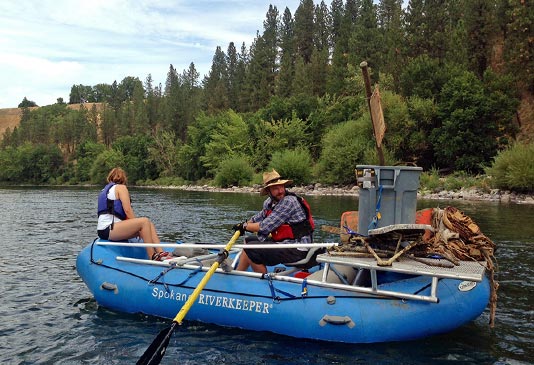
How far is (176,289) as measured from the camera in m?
7.30

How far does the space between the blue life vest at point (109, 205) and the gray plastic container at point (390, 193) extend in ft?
13.4

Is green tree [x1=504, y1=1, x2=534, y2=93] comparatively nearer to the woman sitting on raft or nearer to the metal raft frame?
the metal raft frame

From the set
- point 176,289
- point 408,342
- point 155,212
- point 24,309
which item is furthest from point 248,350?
point 155,212

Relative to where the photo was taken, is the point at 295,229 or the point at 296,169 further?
the point at 296,169

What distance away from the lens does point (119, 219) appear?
8414 millimetres

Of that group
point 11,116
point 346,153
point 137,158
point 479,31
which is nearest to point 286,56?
point 137,158

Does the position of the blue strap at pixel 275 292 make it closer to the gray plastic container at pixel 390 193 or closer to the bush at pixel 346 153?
the gray plastic container at pixel 390 193

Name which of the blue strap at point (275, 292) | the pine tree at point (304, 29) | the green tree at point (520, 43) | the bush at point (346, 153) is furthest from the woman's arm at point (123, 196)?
the pine tree at point (304, 29)

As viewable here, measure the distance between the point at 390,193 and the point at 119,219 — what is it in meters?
4.56

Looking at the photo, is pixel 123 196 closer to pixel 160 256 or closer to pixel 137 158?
pixel 160 256

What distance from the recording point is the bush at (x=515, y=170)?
88.0 feet

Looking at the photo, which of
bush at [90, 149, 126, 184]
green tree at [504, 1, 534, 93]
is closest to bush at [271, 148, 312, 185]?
green tree at [504, 1, 534, 93]

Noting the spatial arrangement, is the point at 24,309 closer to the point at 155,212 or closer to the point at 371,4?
the point at 155,212

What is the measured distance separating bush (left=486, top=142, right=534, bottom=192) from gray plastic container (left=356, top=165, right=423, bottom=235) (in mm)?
23201
